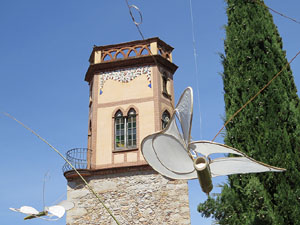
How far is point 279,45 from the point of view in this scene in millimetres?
8836

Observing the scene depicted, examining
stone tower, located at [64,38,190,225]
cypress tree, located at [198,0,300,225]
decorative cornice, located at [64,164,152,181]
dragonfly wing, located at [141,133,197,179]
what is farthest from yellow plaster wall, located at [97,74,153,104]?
dragonfly wing, located at [141,133,197,179]

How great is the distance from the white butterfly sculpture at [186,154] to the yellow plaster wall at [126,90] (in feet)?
33.7

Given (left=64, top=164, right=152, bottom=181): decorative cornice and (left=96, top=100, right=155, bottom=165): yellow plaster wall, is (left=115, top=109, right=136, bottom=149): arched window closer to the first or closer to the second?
(left=96, top=100, right=155, bottom=165): yellow plaster wall

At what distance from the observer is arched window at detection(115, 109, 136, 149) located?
1502cm

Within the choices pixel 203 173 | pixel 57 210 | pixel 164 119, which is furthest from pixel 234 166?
pixel 164 119

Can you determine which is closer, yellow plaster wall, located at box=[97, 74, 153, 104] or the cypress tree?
the cypress tree

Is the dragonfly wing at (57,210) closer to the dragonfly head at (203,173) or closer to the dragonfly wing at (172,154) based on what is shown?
the dragonfly wing at (172,154)

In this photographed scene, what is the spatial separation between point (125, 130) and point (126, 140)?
1.25ft

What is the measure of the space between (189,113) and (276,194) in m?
3.09

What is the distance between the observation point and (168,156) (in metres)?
5.14

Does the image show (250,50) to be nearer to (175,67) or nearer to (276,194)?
(276,194)

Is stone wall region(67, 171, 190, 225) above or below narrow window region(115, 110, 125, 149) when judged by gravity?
below

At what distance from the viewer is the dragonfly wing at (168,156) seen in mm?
5012

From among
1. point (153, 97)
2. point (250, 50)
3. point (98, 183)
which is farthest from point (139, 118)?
point (250, 50)
